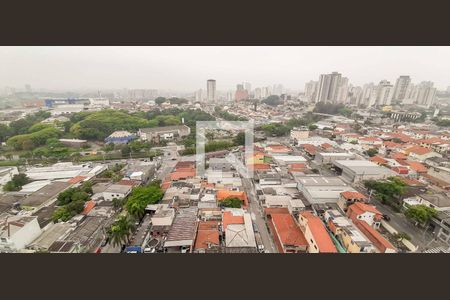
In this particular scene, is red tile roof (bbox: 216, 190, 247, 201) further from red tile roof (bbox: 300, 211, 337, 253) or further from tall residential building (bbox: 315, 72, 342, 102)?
tall residential building (bbox: 315, 72, 342, 102)

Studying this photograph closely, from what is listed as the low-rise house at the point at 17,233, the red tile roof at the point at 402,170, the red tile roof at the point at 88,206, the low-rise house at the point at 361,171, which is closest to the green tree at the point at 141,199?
the red tile roof at the point at 88,206

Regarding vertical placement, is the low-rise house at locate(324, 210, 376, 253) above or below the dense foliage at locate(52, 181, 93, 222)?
above

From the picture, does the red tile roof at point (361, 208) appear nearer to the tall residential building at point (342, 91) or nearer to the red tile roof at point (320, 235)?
the red tile roof at point (320, 235)

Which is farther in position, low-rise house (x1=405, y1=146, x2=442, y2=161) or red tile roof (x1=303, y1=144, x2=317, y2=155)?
red tile roof (x1=303, y1=144, x2=317, y2=155)

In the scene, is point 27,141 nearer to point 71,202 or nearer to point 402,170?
point 71,202

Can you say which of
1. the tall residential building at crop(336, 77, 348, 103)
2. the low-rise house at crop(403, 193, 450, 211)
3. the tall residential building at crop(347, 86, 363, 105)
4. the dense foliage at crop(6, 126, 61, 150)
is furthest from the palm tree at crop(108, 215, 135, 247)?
the tall residential building at crop(347, 86, 363, 105)

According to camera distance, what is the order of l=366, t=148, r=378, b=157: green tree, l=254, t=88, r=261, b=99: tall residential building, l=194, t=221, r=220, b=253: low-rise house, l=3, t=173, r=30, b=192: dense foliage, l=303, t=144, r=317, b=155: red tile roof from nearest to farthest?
l=194, t=221, r=220, b=253: low-rise house, l=3, t=173, r=30, b=192: dense foliage, l=303, t=144, r=317, b=155: red tile roof, l=366, t=148, r=378, b=157: green tree, l=254, t=88, r=261, b=99: tall residential building

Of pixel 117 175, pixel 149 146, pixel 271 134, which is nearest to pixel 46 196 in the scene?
pixel 117 175
